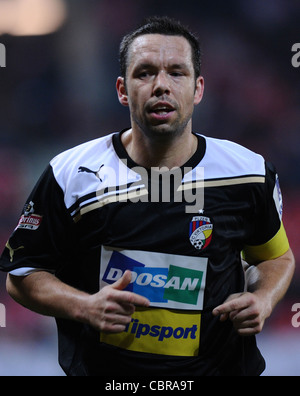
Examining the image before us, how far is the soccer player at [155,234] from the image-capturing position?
177 centimetres

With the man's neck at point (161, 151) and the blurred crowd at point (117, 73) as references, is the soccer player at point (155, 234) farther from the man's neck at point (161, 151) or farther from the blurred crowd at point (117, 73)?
the blurred crowd at point (117, 73)

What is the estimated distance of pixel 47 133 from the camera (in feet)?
12.3

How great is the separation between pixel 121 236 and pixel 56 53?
236 cm

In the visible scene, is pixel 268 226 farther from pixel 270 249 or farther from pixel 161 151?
pixel 161 151

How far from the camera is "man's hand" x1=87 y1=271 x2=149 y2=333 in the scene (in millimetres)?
1518

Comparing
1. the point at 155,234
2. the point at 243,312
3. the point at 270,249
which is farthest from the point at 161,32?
the point at 243,312

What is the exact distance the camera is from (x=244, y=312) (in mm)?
1635

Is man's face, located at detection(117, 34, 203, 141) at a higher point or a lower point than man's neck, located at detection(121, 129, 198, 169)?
higher

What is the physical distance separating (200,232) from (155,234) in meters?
0.15

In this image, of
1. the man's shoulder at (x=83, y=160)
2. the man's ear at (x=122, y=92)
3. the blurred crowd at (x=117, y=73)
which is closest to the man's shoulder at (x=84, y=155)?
the man's shoulder at (x=83, y=160)

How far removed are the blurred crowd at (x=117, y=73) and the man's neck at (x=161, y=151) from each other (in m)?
1.84

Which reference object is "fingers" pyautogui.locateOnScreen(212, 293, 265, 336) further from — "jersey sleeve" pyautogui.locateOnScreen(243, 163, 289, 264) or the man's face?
the man's face

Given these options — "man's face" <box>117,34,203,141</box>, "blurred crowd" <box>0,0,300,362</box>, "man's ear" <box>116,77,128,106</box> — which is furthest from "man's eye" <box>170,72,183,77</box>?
"blurred crowd" <box>0,0,300,362</box>

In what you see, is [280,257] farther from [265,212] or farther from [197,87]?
[197,87]
